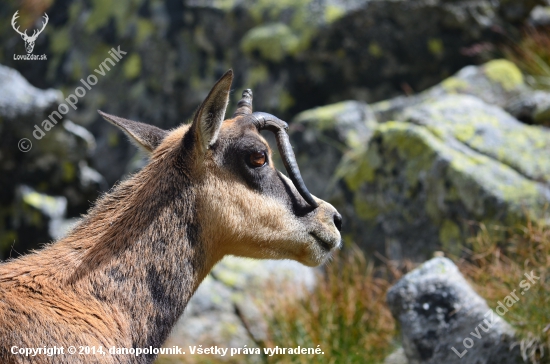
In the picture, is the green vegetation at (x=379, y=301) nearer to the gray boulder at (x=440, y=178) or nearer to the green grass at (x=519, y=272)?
the green grass at (x=519, y=272)

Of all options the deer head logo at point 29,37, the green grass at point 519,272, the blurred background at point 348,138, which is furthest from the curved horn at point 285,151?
the deer head logo at point 29,37

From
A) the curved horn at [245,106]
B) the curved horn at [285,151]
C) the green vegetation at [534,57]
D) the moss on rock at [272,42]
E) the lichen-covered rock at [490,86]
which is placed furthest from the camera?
the moss on rock at [272,42]

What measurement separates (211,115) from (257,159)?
1.64 ft

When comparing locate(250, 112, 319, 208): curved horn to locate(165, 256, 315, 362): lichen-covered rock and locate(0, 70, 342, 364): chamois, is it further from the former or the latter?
locate(165, 256, 315, 362): lichen-covered rock

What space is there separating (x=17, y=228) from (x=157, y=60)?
546 centimetres

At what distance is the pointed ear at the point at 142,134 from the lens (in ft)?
14.7

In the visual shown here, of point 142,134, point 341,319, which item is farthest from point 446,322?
point 142,134

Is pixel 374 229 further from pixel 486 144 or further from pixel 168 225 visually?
pixel 168 225

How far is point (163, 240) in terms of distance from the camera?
3902 millimetres

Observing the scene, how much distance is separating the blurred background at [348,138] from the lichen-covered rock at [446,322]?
0.8 inches

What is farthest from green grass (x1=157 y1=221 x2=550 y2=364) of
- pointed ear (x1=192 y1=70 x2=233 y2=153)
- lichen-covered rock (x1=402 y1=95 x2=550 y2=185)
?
pointed ear (x1=192 y1=70 x2=233 y2=153)

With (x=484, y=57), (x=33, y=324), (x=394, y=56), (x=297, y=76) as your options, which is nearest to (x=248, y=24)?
(x=297, y=76)

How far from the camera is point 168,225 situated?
393 cm

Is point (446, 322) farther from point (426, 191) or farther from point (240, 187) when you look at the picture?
point (240, 187)
